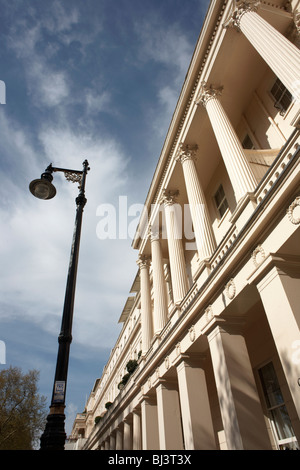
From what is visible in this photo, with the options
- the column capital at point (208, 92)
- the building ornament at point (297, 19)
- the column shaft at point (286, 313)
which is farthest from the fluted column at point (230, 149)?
the building ornament at point (297, 19)

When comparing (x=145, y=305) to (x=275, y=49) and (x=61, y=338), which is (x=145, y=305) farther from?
(x=275, y=49)

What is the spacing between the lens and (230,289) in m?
8.38

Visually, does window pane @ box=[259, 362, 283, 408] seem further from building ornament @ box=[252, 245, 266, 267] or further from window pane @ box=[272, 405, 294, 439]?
building ornament @ box=[252, 245, 266, 267]

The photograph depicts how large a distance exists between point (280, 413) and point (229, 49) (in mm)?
13259

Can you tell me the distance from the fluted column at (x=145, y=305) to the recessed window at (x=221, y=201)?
29.0ft

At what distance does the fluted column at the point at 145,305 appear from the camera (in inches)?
742

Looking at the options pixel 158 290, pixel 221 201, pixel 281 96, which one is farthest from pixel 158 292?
pixel 281 96

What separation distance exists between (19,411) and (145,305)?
19932mm

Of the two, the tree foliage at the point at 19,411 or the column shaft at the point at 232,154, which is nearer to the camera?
the column shaft at the point at 232,154

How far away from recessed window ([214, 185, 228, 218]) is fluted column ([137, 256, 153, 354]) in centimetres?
884

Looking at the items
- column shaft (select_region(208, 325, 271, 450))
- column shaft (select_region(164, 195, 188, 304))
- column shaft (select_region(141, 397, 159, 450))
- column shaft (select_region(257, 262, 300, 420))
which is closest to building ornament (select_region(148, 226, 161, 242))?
column shaft (select_region(164, 195, 188, 304))

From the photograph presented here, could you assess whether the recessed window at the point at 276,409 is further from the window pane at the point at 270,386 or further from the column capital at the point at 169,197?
the column capital at the point at 169,197

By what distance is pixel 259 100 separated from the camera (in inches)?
490
